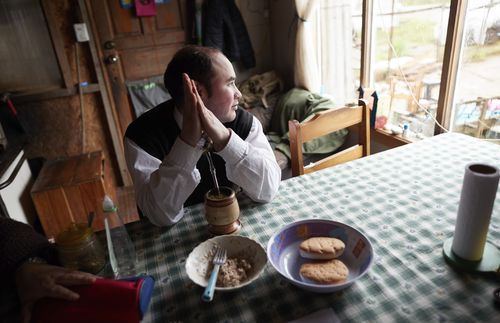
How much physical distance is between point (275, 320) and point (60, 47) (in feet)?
9.35

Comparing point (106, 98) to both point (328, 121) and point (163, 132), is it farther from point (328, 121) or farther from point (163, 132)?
point (328, 121)

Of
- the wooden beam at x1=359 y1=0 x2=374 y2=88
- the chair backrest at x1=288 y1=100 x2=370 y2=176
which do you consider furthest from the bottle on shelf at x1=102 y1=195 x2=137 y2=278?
the wooden beam at x1=359 y1=0 x2=374 y2=88

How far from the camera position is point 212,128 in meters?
0.95

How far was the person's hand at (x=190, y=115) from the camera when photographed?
92 centimetres

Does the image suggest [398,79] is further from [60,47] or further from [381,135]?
[60,47]

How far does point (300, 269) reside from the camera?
77 cm

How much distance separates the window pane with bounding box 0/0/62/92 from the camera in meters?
2.54

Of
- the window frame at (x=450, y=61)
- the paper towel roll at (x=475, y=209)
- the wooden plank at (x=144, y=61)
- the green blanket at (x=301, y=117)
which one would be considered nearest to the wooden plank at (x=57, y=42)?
the wooden plank at (x=144, y=61)

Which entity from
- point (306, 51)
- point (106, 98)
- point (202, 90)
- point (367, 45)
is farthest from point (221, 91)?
point (106, 98)

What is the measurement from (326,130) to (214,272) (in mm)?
949

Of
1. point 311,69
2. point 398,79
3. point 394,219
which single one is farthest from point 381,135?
point 394,219

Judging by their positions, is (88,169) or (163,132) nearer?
(163,132)

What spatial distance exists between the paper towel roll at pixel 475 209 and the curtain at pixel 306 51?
2312mm

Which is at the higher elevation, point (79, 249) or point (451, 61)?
point (451, 61)
